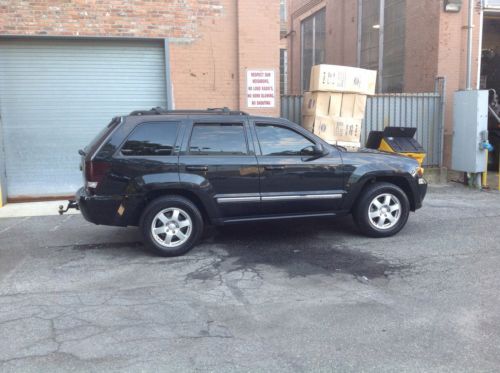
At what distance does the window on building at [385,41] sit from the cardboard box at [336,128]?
3.98 meters

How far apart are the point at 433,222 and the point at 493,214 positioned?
1346mm

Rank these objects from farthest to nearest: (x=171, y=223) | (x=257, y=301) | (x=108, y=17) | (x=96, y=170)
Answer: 1. (x=108, y=17)
2. (x=171, y=223)
3. (x=96, y=170)
4. (x=257, y=301)

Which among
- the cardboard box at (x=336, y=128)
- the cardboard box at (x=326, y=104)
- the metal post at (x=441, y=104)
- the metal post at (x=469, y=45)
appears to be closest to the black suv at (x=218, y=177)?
the cardboard box at (x=336, y=128)

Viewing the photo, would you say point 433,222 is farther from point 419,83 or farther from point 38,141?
point 38,141

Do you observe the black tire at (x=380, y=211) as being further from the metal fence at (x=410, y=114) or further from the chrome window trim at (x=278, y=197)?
the metal fence at (x=410, y=114)

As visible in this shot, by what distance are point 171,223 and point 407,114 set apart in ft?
24.6

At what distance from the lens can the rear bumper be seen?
5.84 meters

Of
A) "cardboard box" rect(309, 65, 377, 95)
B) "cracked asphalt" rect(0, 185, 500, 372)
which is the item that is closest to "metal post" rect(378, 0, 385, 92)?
"cardboard box" rect(309, 65, 377, 95)

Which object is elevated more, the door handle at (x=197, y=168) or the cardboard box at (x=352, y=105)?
the cardboard box at (x=352, y=105)

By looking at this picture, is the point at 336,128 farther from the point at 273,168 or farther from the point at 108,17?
the point at 108,17

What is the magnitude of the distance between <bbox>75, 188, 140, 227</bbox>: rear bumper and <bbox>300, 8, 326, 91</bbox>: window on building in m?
13.9

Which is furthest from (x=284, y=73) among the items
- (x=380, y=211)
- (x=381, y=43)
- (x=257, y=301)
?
(x=257, y=301)

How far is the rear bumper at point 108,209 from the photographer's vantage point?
584 centimetres

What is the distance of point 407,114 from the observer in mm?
11469
